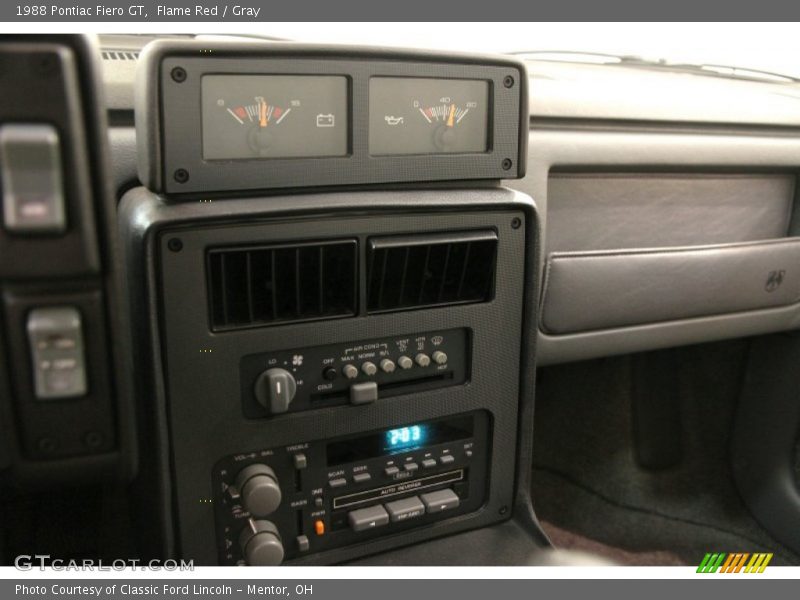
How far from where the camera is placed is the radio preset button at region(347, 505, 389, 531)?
991 millimetres

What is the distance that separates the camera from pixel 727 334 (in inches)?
57.2

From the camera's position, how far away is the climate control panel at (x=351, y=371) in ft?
2.94

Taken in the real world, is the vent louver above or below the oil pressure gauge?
above

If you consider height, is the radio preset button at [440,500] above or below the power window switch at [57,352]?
below

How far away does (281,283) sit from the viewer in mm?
878

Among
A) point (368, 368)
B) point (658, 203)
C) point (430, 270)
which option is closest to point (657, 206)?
point (658, 203)

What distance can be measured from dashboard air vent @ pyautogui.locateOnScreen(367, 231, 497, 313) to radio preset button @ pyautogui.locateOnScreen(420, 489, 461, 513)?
0.28 metres

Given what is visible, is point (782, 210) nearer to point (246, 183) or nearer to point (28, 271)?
point (246, 183)

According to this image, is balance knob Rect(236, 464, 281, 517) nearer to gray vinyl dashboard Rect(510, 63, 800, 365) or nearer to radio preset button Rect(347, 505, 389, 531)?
radio preset button Rect(347, 505, 389, 531)

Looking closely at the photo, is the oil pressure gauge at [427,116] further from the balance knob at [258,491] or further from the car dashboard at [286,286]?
the balance knob at [258,491]

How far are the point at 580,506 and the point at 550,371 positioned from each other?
335mm

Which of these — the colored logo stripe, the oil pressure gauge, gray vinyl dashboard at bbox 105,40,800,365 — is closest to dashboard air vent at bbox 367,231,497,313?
the oil pressure gauge

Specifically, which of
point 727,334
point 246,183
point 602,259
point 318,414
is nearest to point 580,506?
point 727,334

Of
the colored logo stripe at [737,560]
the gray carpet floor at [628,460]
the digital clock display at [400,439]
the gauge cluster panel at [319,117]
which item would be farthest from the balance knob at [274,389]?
the colored logo stripe at [737,560]
